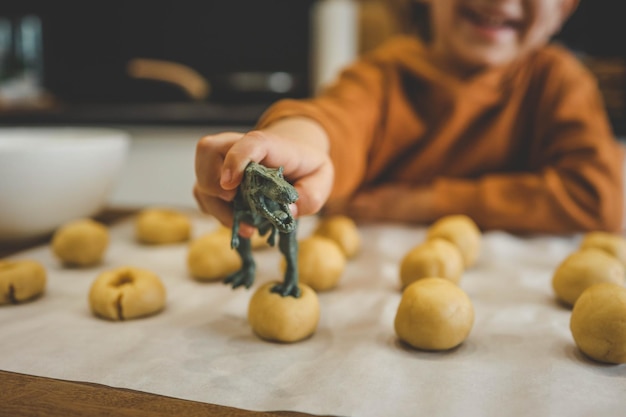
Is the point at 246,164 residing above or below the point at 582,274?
above

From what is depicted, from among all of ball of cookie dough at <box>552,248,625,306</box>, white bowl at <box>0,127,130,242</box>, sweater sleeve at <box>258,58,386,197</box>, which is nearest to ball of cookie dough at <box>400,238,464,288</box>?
ball of cookie dough at <box>552,248,625,306</box>

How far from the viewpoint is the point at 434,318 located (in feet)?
2.12

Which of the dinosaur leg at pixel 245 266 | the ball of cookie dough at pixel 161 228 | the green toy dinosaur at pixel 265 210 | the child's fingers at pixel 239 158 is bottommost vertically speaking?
the ball of cookie dough at pixel 161 228

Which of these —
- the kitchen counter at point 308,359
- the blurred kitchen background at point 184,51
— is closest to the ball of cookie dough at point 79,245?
the kitchen counter at point 308,359

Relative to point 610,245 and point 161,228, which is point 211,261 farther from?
point 610,245

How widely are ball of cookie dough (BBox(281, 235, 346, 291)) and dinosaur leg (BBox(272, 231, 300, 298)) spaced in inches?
4.2

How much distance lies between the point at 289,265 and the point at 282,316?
0.24 ft

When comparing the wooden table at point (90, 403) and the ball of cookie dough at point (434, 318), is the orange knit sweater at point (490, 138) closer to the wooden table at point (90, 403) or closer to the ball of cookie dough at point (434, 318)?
the ball of cookie dough at point (434, 318)

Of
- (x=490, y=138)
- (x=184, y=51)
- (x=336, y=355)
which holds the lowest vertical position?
(x=336, y=355)

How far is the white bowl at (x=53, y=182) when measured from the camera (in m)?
0.96

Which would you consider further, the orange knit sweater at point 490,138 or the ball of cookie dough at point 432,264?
the orange knit sweater at point 490,138

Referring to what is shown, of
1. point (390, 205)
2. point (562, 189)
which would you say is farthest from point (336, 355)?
point (562, 189)

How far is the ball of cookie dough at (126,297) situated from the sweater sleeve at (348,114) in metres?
0.29

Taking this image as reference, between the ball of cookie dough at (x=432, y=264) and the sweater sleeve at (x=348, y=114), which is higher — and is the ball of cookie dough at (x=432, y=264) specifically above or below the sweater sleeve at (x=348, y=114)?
below
